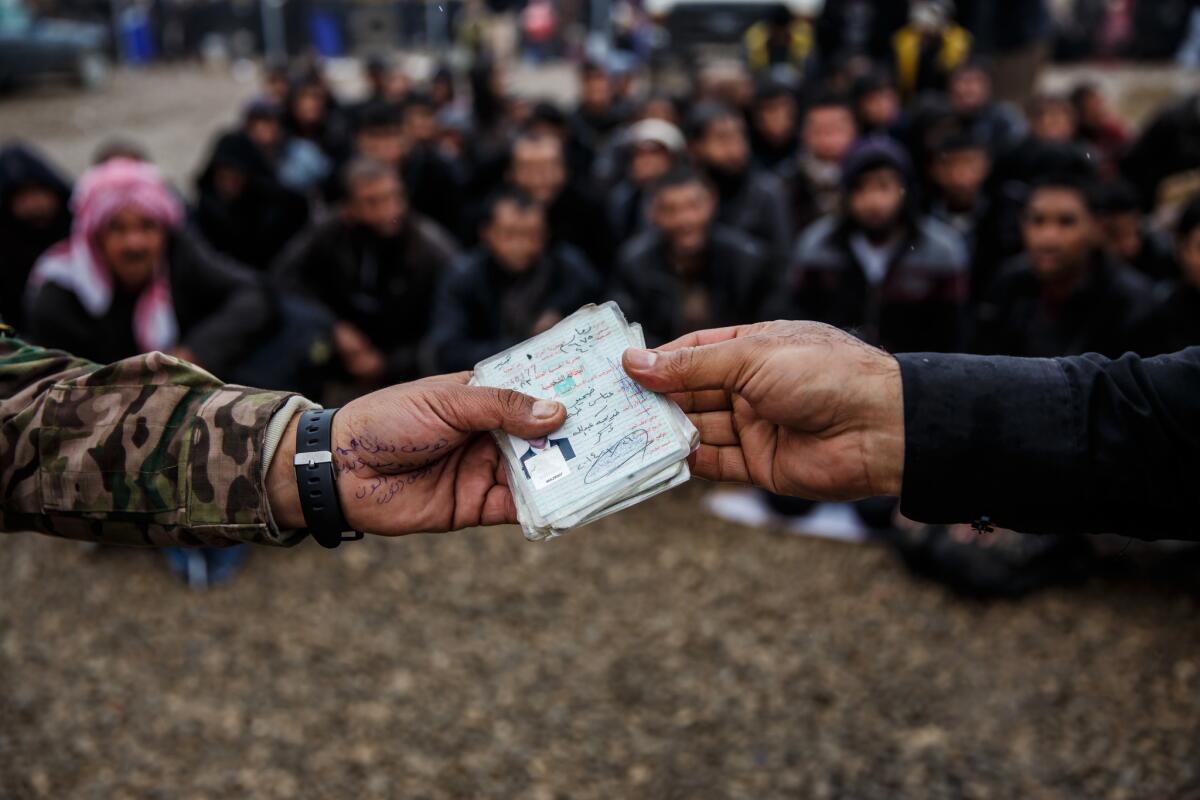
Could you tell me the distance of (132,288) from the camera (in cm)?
478

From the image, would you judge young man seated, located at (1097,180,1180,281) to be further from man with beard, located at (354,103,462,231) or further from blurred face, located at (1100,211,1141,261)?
man with beard, located at (354,103,462,231)

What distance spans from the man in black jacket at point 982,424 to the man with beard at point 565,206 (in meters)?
4.73

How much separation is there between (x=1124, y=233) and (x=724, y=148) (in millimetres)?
2513

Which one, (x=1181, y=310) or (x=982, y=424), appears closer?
(x=982, y=424)

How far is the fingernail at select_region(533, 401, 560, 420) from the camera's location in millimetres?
2014

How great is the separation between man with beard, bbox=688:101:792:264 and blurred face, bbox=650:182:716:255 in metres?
1.04

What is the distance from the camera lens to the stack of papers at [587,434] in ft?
6.47

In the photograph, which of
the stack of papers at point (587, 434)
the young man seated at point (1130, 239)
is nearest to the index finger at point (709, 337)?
the stack of papers at point (587, 434)

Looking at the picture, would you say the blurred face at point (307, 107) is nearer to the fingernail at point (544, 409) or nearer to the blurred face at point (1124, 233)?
the blurred face at point (1124, 233)

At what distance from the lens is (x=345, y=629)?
3926mm

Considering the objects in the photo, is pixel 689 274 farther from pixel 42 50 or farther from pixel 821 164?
pixel 42 50

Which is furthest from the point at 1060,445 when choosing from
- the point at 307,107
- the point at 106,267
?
the point at 307,107

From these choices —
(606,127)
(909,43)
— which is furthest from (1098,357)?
(909,43)

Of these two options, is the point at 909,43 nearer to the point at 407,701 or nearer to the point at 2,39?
the point at 407,701
